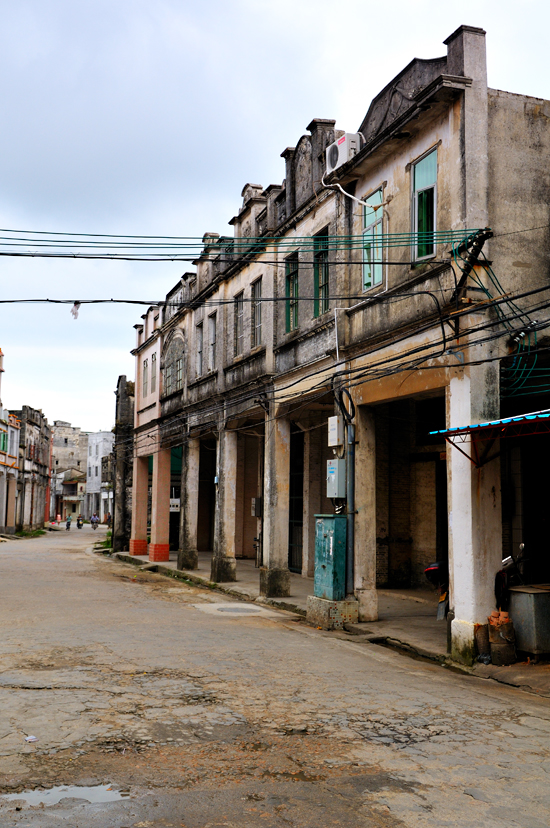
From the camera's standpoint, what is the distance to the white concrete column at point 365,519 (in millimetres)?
12734

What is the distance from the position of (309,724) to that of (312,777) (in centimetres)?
133

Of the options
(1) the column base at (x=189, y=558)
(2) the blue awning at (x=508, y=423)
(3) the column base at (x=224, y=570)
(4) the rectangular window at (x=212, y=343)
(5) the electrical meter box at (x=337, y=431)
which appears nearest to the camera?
(2) the blue awning at (x=508, y=423)

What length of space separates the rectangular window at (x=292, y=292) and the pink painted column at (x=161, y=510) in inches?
418

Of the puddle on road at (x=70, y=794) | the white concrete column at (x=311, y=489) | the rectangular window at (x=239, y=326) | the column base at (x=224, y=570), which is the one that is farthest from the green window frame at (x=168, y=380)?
the puddle on road at (x=70, y=794)

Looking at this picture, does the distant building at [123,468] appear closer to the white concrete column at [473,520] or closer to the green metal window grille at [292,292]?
the green metal window grille at [292,292]

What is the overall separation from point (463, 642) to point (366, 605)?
3.15 m

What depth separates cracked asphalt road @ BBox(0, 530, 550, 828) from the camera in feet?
15.8

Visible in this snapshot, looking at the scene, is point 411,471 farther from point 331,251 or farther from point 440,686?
point 440,686

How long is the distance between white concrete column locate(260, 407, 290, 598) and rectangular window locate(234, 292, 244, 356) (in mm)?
3524

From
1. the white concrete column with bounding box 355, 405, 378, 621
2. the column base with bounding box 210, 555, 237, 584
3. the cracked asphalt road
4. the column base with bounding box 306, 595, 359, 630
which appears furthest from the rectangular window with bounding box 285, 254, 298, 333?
the cracked asphalt road

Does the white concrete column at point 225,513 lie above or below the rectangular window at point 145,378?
below

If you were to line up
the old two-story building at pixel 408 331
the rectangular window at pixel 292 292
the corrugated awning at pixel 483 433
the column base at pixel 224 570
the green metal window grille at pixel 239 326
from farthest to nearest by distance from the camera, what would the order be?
the green metal window grille at pixel 239 326 → the column base at pixel 224 570 → the rectangular window at pixel 292 292 → the old two-story building at pixel 408 331 → the corrugated awning at pixel 483 433

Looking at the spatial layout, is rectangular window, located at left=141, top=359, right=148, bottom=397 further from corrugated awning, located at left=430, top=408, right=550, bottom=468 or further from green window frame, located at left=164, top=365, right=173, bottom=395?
corrugated awning, located at left=430, top=408, right=550, bottom=468

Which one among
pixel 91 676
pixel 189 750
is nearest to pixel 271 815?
pixel 189 750
